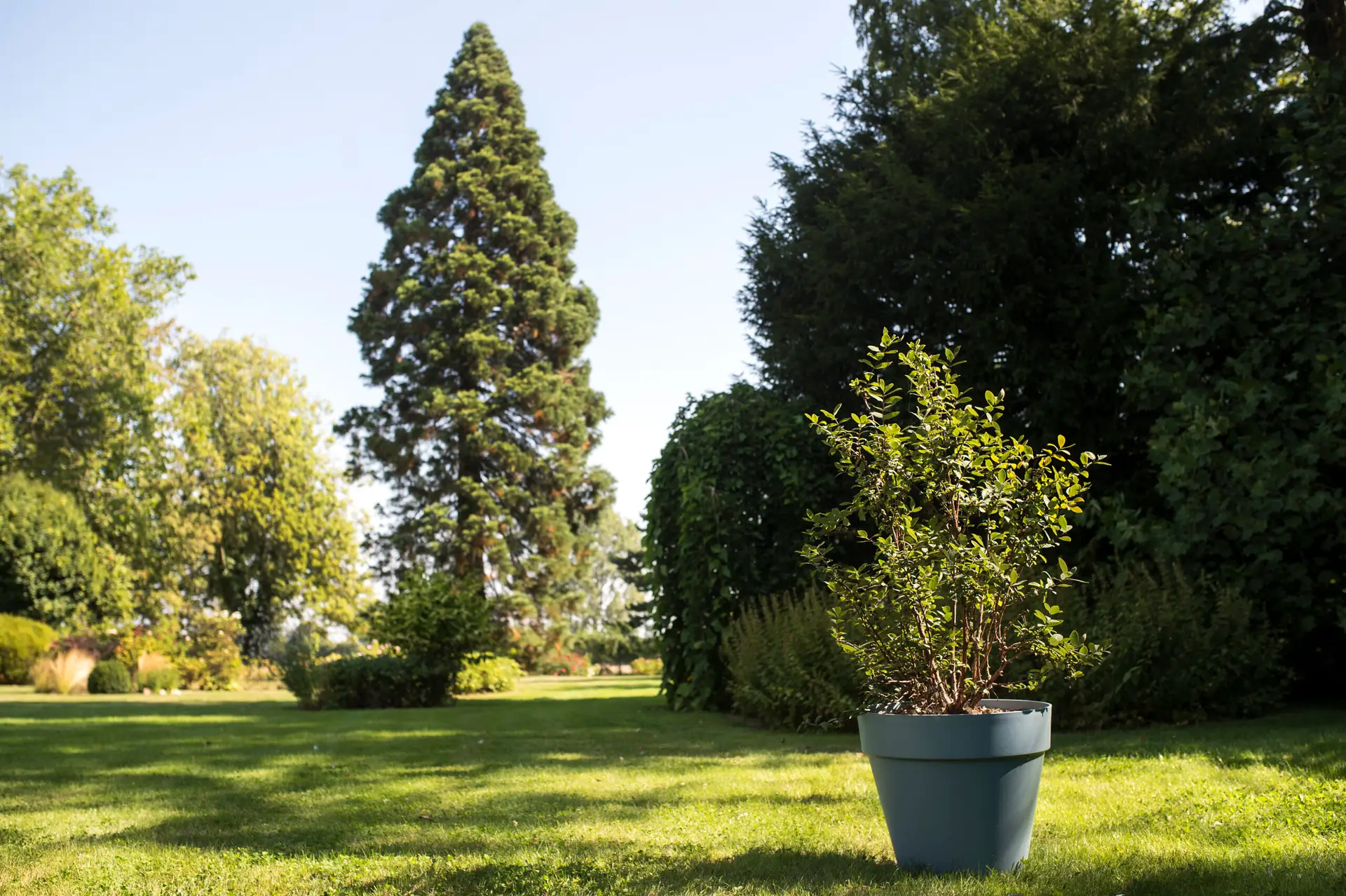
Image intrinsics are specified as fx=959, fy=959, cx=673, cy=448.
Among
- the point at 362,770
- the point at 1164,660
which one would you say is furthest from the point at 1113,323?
the point at 362,770

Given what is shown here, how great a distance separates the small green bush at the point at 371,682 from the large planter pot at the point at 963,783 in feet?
30.5

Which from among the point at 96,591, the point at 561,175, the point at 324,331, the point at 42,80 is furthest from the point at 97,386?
the point at 561,175

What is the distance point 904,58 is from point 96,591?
18176 millimetres

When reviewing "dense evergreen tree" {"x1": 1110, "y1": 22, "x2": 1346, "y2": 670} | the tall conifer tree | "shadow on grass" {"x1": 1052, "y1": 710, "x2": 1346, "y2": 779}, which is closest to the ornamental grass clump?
"shadow on grass" {"x1": 1052, "y1": 710, "x2": 1346, "y2": 779}

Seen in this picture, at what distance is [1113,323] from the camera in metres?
9.25

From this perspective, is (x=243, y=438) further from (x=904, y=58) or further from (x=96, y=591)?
(x=904, y=58)

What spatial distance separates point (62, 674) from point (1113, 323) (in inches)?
686

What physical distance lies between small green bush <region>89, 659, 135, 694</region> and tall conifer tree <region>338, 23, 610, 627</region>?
26.1 feet

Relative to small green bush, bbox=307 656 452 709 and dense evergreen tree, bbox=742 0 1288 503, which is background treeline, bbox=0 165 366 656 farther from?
dense evergreen tree, bbox=742 0 1288 503

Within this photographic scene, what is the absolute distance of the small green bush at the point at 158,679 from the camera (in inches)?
704

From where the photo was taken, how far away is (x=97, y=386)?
18875 millimetres

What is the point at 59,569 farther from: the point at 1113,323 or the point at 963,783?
the point at 963,783

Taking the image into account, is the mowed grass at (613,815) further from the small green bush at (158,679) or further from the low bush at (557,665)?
the low bush at (557,665)

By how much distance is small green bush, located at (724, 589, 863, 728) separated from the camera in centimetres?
770
